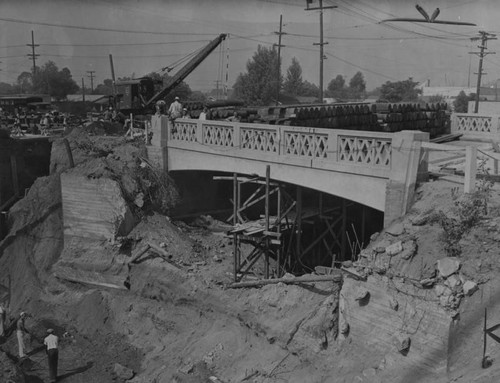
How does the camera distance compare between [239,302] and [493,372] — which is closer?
[493,372]

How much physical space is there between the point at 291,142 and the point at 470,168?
4.69 m

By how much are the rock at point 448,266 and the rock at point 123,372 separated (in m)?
7.46

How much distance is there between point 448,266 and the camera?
343 inches

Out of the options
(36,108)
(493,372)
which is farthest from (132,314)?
(36,108)

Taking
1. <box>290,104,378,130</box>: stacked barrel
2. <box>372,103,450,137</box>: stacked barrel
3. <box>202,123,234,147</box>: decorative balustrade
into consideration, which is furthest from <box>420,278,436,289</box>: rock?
<box>372,103,450,137</box>: stacked barrel

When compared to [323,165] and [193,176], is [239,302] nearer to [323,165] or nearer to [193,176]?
[323,165]

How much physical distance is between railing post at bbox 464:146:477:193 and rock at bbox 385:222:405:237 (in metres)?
1.36

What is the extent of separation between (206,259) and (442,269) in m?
7.99

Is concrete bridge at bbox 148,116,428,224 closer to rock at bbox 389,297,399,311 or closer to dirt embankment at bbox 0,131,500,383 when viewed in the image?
dirt embankment at bbox 0,131,500,383

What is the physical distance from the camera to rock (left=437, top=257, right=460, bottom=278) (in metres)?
8.64

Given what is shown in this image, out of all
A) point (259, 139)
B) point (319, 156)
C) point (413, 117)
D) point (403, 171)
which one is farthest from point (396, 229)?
point (413, 117)

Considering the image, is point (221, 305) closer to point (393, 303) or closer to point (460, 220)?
point (393, 303)

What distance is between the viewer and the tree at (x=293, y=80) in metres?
81.9

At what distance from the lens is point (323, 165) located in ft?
41.2
